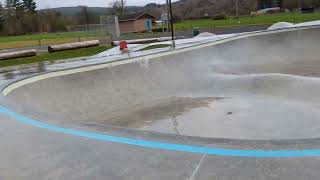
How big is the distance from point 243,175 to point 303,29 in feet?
73.2

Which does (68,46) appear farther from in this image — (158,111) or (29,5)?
(29,5)

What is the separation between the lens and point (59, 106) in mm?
11484

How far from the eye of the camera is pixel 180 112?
11.2 m

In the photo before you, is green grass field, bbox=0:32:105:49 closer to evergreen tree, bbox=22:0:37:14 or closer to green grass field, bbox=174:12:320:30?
green grass field, bbox=174:12:320:30

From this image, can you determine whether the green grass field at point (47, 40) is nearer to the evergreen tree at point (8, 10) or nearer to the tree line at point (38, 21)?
the tree line at point (38, 21)

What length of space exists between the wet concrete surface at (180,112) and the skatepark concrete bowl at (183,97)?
1.2 inches

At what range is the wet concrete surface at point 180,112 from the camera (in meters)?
4.01

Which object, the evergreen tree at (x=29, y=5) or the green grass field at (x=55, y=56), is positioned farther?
the evergreen tree at (x=29, y=5)

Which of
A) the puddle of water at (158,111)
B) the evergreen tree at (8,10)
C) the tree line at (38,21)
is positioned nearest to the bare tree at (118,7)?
the tree line at (38,21)

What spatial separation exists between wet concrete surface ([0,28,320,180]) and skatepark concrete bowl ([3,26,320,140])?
30 mm

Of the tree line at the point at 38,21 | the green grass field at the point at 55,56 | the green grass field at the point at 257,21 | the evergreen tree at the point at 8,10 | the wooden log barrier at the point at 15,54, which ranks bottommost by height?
the green grass field at the point at 55,56

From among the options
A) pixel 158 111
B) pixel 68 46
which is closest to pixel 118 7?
pixel 68 46

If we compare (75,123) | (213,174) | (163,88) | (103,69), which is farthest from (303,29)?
(213,174)

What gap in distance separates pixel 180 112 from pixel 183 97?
237cm
